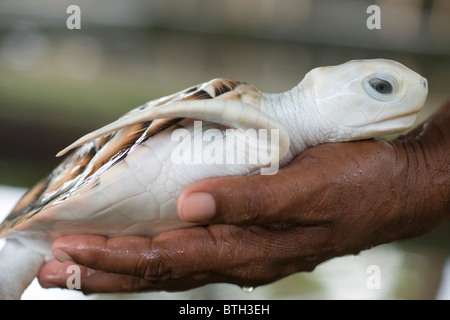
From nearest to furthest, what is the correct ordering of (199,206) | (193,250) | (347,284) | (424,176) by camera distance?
(199,206), (193,250), (424,176), (347,284)

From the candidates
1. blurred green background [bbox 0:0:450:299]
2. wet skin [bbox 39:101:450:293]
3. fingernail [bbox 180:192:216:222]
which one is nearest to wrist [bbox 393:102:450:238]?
wet skin [bbox 39:101:450:293]

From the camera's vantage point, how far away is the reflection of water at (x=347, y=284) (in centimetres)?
106

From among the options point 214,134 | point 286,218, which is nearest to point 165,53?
point 214,134

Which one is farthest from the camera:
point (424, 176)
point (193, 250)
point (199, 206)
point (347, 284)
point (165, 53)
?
point (165, 53)

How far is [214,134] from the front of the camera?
2.33ft

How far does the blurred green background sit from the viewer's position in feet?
6.66

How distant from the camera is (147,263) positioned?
0.71 meters

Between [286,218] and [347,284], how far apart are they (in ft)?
2.45

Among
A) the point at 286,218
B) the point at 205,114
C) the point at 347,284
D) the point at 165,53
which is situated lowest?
the point at 347,284

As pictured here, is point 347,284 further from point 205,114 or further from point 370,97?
point 205,114

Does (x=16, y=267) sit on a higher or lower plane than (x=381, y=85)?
lower

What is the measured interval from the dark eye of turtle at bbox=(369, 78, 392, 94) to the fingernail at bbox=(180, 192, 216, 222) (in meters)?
0.32

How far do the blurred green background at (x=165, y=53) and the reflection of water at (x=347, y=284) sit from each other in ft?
0.07
